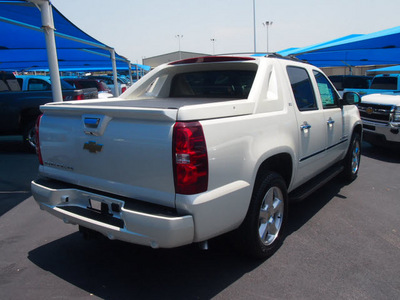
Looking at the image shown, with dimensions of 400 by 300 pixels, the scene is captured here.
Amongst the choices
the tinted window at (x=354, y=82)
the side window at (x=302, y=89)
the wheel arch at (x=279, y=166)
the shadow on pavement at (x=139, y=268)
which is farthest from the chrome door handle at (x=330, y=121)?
the tinted window at (x=354, y=82)

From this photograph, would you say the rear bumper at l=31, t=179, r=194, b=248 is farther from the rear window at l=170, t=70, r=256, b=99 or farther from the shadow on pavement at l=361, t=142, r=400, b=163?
the shadow on pavement at l=361, t=142, r=400, b=163

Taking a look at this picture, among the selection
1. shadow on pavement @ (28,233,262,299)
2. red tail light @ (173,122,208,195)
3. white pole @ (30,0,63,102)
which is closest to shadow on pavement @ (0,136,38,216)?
white pole @ (30,0,63,102)

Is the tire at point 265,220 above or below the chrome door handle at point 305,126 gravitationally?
below

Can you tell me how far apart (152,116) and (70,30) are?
6.17 meters

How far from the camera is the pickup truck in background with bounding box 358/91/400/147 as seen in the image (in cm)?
692

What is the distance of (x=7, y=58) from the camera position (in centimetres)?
1387

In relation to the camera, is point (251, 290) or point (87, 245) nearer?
point (251, 290)

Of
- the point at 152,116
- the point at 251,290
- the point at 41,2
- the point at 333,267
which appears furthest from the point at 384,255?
the point at 41,2

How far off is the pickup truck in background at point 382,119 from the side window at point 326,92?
3.13m

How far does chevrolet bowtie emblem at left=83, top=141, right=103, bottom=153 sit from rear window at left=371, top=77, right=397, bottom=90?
12810mm

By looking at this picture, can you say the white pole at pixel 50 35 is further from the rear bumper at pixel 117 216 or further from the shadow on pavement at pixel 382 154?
the shadow on pavement at pixel 382 154

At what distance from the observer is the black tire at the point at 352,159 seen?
204 inches

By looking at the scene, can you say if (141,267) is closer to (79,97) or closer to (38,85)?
(79,97)

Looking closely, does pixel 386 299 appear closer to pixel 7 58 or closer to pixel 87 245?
pixel 87 245
